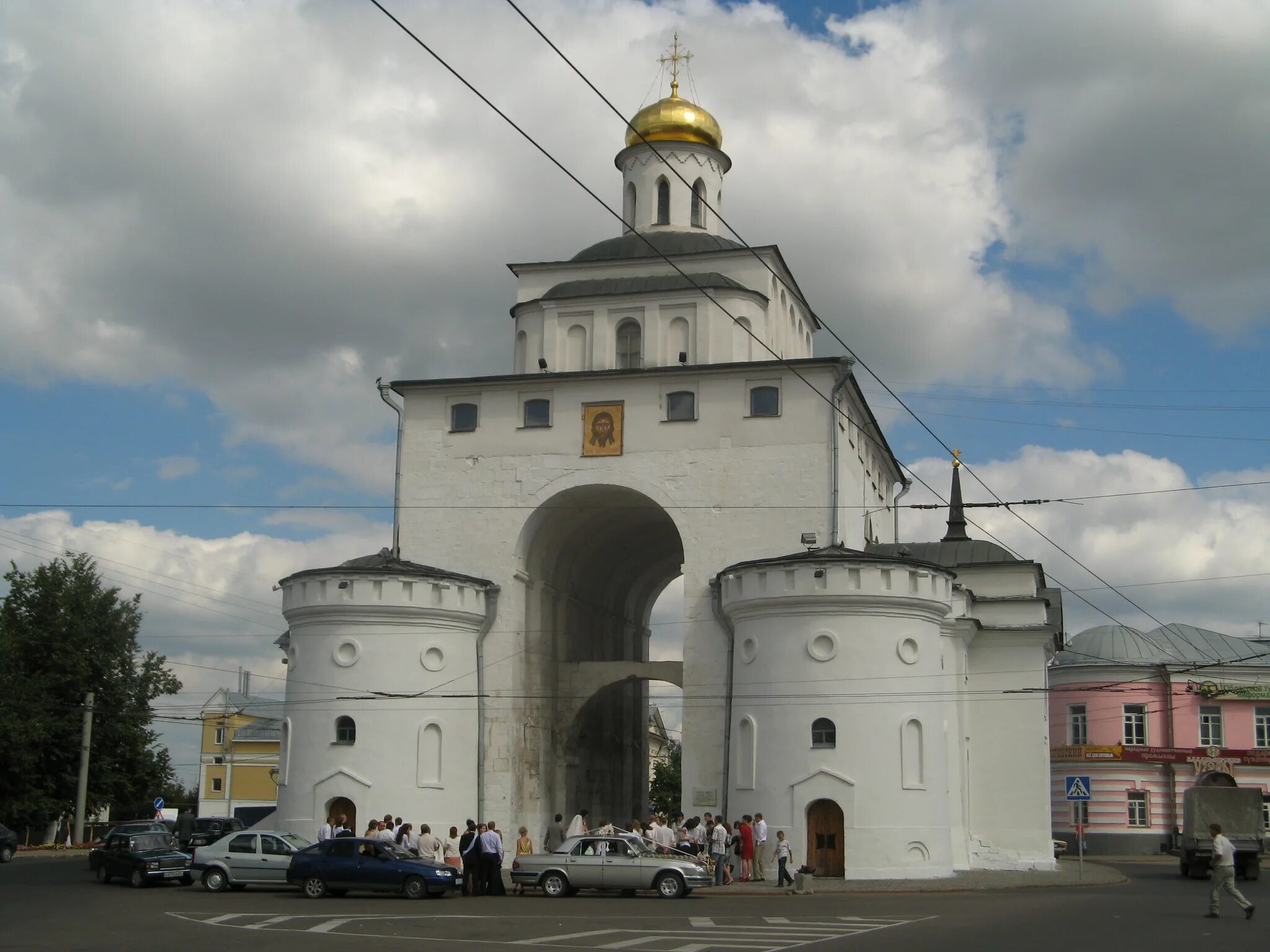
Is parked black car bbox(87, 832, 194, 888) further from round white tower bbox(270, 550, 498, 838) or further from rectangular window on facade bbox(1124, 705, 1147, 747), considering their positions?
rectangular window on facade bbox(1124, 705, 1147, 747)

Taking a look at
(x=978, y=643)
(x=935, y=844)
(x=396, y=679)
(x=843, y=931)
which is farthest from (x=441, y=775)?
(x=843, y=931)

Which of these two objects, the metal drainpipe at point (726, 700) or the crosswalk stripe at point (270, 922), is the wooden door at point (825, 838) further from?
the crosswalk stripe at point (270, 922)

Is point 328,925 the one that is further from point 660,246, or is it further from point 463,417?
point 660,246

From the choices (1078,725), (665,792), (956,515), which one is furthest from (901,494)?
(665,792)

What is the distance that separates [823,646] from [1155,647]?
33052 mm

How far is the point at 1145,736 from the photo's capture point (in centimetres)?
5362

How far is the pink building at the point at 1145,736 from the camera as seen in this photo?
5241 cm

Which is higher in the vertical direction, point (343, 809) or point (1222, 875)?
point (343, 809)

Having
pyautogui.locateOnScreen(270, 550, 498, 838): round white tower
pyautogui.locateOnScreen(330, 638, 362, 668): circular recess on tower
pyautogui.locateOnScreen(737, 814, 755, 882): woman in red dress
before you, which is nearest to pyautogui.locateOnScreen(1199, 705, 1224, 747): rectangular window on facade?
pyautogui.locateOnScreen(737, 814, 755, 882): woman in red dress

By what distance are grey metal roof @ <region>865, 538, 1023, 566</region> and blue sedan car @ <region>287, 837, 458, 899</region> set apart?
1810cm

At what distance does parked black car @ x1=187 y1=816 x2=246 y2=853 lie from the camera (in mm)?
33375

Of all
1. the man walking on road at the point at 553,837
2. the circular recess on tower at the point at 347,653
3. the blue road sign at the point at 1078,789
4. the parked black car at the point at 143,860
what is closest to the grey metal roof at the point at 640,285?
the circular recess on tower at the point at 347,653

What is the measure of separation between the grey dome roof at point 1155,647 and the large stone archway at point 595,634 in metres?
21.8

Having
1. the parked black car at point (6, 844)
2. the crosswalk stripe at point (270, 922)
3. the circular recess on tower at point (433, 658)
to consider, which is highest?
the circular recess on tower at point (433, 658)
